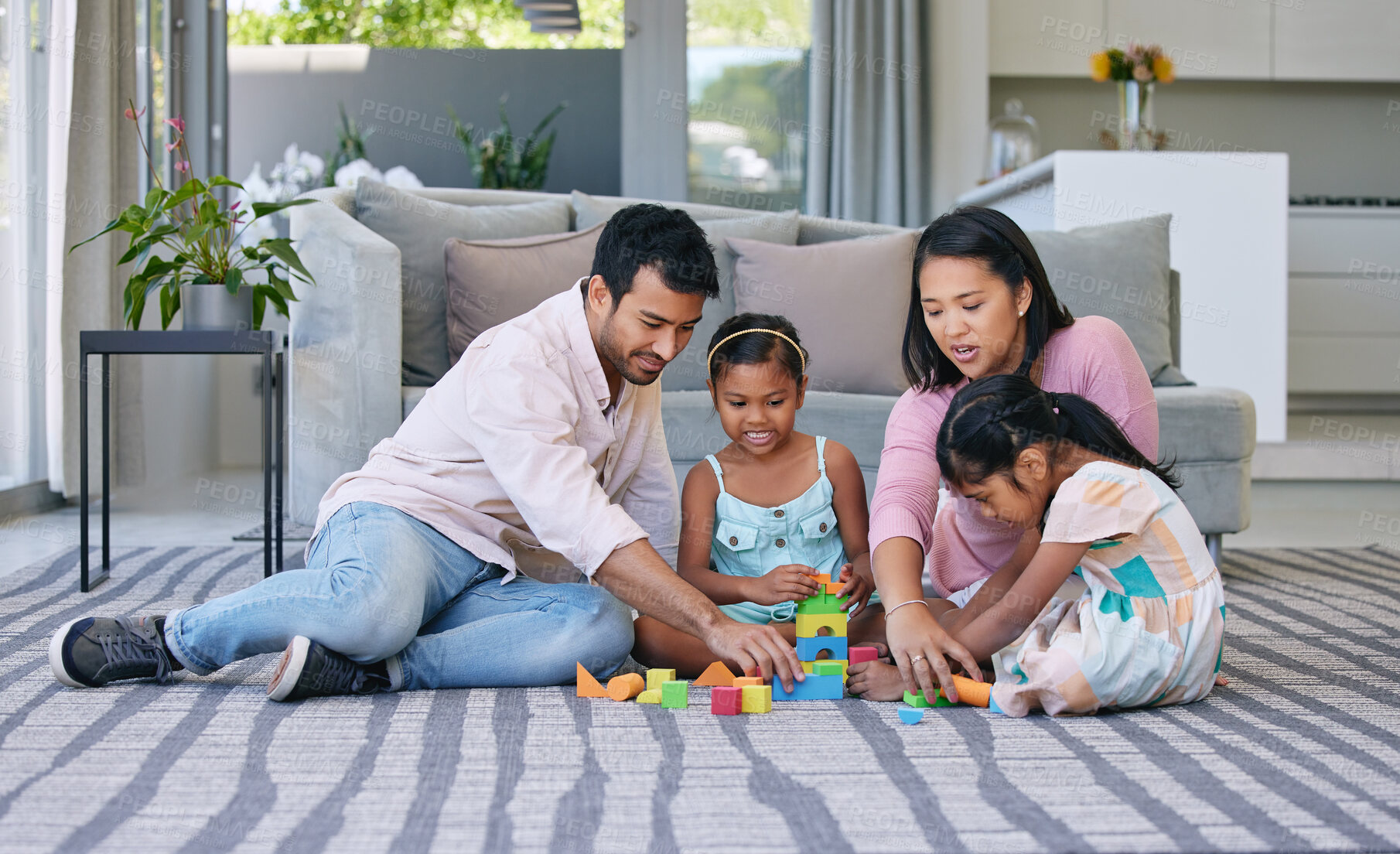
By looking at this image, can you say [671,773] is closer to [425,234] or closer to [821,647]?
[821,647]

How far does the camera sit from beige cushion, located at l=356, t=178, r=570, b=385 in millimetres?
2623

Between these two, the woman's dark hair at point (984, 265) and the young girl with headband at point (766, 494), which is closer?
the woman's dark hair at point (984, 265)

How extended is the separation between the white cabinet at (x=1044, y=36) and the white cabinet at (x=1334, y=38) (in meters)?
0.84

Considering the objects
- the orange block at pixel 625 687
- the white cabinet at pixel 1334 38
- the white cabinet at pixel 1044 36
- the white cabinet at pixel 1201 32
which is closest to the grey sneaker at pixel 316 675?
the orange block at pixel 625 687

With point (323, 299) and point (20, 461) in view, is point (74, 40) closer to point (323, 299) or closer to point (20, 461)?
point (20, 461)

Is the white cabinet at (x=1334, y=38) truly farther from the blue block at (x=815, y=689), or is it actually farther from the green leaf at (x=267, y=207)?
the blue block at (x=815, y=689)

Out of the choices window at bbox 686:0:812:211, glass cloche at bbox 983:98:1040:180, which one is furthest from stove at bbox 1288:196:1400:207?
window at bbox 686:0:812:211

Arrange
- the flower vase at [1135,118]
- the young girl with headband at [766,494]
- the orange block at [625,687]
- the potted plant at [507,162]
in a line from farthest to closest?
the potted plant at [507,162], the flower vase at [1135,118], the young girl with headband at [766,494], the orange block at [625,687]

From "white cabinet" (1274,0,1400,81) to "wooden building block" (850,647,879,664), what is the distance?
470 centimetres

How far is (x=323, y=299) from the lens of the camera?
2.47 metres

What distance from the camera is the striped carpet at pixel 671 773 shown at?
3.15 ft

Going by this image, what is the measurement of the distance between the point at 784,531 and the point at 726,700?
501mm

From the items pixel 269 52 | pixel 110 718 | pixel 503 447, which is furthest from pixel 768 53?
pixel 110 718

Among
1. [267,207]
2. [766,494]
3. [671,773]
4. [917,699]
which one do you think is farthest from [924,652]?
[267,207]
